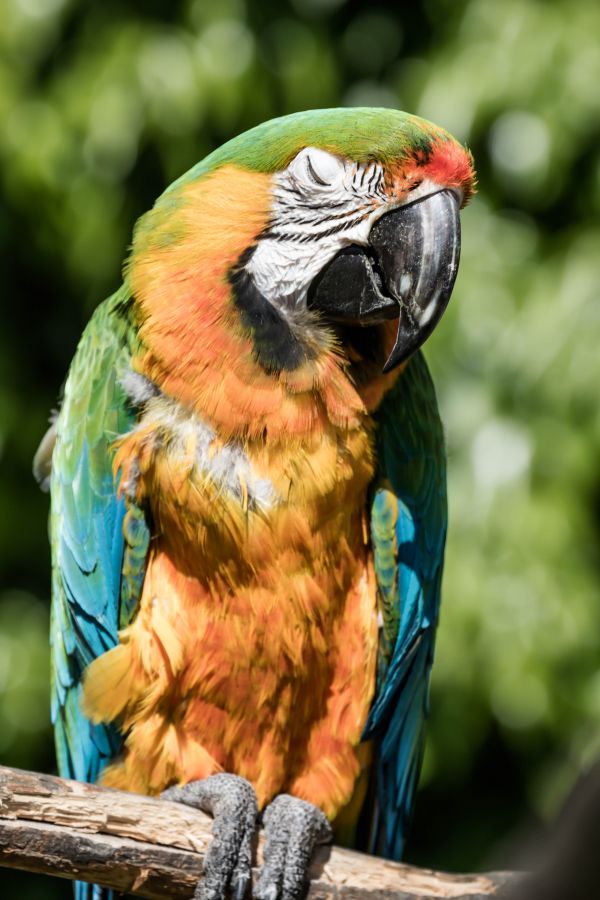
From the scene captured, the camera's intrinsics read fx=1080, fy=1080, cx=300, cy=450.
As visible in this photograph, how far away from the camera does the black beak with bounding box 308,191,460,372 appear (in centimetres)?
158

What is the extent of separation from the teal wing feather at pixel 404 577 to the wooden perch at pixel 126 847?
29 centimetres

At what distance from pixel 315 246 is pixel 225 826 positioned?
90 centimetres

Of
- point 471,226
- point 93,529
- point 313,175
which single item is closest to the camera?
point 313,175

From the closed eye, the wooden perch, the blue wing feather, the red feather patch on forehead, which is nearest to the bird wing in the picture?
the blue wing feather

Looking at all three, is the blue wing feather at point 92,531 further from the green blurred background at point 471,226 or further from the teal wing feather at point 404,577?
the green blurred background at point 471,226

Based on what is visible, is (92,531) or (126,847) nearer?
(126,847)

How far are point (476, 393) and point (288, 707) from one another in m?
1.02

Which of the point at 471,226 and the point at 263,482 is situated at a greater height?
the point at 471,226

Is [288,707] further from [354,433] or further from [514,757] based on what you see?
[514,757]

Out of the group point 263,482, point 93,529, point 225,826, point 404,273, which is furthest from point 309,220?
point 225,826

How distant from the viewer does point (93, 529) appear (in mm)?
1827

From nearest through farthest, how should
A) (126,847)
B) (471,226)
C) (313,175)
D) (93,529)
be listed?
Result: (126,847) → (313,175) → (93,529) → (471,226)

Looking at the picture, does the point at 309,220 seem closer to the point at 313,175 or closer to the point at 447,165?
the point at 313,175

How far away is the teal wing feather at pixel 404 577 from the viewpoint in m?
1.83
